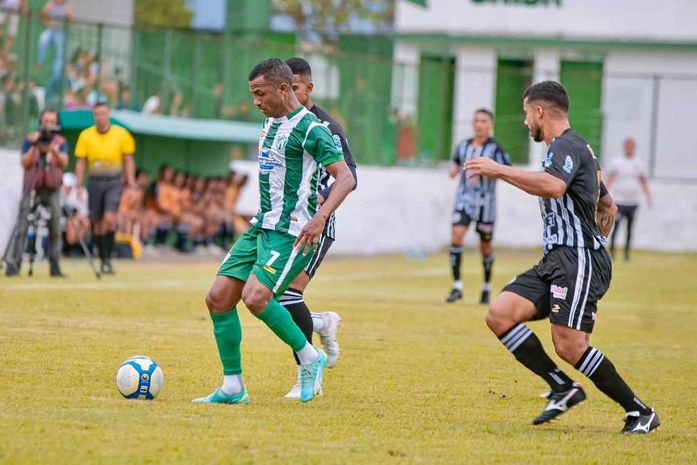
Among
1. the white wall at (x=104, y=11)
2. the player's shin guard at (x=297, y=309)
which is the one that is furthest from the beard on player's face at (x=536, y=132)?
the white wall at (x=104, y=11)

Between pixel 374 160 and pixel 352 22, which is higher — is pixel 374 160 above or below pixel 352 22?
below

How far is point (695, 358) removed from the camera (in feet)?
40.8

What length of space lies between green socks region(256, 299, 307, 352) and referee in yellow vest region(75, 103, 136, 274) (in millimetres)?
11056

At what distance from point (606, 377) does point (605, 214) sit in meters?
1.07

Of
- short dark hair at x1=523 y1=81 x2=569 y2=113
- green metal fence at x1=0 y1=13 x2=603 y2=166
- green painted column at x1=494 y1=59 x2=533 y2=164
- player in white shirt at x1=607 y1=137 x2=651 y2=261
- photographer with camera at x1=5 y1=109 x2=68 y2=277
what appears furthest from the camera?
green painted column at x1=494 y1=59 x2=533 y2=164

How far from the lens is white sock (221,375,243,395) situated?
8.19 meters

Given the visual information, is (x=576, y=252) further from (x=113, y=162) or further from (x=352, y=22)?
(x=352, y=22)

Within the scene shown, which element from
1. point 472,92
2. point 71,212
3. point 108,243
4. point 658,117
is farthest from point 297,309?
point 472,92

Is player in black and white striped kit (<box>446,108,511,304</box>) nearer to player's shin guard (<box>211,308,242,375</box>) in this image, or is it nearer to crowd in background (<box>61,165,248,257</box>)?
crowd in background (<box>61,165,248,257</box>)

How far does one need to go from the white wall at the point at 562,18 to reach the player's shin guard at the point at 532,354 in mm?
29962

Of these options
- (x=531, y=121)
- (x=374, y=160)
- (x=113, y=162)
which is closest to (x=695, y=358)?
(x=531, y=121)

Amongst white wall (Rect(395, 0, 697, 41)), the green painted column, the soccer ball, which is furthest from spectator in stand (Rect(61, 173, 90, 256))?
white wall (Rect(395, 0, 697, 41))

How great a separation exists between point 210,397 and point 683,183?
88.5 ft

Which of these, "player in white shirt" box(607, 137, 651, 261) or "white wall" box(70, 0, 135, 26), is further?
"white wall" box(70, 0, 135, 26)
